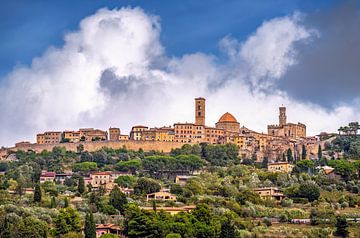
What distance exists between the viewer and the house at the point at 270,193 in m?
49.1

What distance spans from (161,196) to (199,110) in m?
26.7

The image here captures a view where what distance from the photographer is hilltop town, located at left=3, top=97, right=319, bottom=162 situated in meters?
67.4

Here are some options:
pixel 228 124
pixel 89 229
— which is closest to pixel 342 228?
pixel 89 229

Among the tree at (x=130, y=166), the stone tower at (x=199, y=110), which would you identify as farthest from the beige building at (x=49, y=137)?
the tree at (x=130, y=166)

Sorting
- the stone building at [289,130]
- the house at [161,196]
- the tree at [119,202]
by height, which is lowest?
the tree at [119,202]

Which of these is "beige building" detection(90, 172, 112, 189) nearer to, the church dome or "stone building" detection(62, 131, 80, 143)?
"stone building" detection(62, 131, 80, 143)

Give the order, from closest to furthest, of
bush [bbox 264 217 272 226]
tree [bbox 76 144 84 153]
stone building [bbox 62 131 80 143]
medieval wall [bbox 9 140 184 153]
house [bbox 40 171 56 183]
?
1. bush [bbox 264 217 272 226]
2. house [bbox 40 171 56 183]
3. tree [bbox 76 144 84 153]
4. medieval wall [bbox 9 140 184 153]
5. stone building [bbox 62 131 80 143]

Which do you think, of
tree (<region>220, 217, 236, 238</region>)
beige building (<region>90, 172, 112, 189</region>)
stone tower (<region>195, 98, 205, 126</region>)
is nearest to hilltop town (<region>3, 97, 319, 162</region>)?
stone tower (<region>195, 98, 205, 126</region>)

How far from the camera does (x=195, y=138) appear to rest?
6944cm

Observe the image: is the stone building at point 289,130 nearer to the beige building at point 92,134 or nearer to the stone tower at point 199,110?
the stone tower at point 199,110

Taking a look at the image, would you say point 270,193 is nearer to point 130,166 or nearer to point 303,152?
point 130,166

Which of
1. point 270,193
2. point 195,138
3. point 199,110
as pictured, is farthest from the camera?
point 199,110

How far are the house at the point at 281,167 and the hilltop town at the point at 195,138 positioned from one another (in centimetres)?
562

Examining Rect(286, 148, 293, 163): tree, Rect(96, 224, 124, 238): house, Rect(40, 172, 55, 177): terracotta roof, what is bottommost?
Rect(96, 224, 124, 238): house
